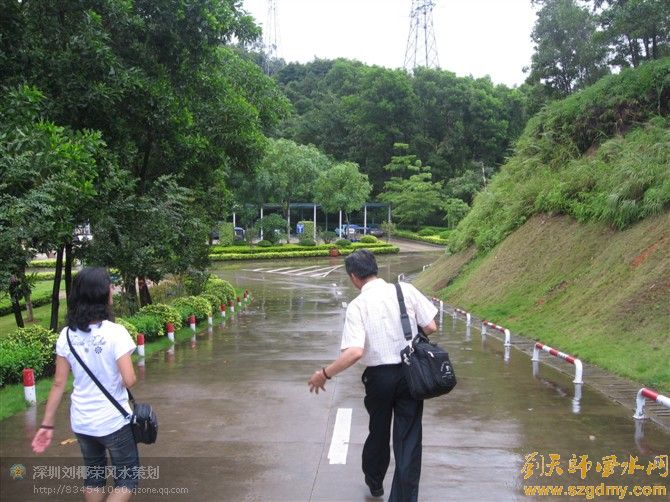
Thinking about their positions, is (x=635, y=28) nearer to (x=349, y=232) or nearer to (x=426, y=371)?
(x=426, y=371)

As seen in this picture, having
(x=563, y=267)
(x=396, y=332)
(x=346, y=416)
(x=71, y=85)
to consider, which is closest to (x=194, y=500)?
(x=396, y=332)

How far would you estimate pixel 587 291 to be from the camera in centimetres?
1277

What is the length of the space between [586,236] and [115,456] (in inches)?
553

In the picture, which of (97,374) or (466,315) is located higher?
(97,374)

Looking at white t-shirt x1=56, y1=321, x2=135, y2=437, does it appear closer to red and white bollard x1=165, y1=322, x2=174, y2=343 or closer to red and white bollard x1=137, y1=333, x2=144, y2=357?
red and white bollard x1=137, y1=333, x2=144, y2=357

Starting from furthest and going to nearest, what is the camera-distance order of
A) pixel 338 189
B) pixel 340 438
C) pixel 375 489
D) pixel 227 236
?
pixel 338 189 < pixel 227 236 < pixel 340 438 < pixel 375 489

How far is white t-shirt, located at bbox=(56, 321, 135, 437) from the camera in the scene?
3.57 meters

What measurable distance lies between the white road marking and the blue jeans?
2.07 m

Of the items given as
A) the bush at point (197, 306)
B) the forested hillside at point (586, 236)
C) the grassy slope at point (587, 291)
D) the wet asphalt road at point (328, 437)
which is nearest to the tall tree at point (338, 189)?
the forested hillside at point (586, 236)

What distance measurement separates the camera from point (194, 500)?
455 centimetres

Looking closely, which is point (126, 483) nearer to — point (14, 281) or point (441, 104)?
point (14, 281)

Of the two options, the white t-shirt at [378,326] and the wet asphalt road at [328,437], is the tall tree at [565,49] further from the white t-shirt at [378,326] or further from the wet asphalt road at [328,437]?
the white t-shirt at [378,326]

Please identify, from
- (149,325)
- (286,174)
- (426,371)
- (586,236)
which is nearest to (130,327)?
(149,325)

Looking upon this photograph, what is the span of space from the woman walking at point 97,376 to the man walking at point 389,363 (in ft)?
4.19
